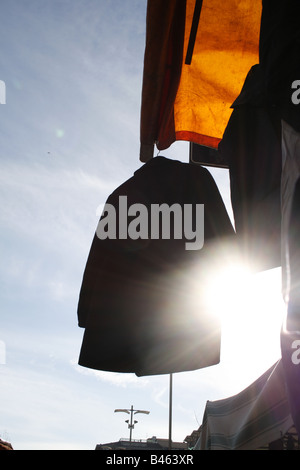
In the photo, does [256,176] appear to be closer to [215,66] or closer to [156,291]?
[156,291]

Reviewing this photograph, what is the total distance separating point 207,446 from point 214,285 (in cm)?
709

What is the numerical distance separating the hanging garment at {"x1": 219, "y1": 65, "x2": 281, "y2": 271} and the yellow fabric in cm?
104

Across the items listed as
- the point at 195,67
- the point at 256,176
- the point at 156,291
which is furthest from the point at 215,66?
the point at 156,291

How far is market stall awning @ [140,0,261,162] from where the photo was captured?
262 centimetres

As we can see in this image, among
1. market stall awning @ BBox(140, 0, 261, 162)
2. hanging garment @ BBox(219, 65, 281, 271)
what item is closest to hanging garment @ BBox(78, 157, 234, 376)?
hanging garment @ BBox(219, 65, 281, 271)

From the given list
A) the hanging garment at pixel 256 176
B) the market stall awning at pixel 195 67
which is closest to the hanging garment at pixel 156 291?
the hanging garment at pixel 256 176

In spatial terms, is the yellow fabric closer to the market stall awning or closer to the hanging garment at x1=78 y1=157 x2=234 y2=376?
the market stall awning

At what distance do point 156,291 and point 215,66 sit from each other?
1.73 m

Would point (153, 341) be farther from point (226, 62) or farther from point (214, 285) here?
point (226, 62)

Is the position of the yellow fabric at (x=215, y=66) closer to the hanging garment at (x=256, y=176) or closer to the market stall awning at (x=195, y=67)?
the market stall awning at (x=195, y=67)

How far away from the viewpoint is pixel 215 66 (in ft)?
9.32

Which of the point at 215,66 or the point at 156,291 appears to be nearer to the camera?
the point at 156,291

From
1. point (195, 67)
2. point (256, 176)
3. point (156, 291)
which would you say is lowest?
point (156, 291)
